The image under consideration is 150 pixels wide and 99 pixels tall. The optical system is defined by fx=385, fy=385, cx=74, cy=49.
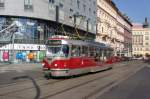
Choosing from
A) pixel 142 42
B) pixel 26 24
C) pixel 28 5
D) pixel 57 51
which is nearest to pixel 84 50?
pixel 57 51

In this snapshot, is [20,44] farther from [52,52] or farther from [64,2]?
[52,52]

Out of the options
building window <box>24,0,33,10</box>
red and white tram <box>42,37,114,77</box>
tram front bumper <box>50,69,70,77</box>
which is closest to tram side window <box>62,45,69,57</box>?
A: red and white tram <box>42,37,114,77</box>

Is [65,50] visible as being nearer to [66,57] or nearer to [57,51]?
[66,57]

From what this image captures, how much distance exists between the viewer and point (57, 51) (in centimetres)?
2555

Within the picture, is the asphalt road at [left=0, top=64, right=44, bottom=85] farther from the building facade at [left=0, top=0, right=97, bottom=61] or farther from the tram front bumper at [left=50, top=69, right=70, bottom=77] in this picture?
the building facade at [left=0, top=0, right=97, bottom=61]

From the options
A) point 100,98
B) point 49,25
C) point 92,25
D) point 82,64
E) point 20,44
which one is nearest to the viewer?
point 100,98

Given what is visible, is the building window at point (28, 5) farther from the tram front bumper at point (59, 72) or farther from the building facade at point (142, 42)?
the building facade at point (142, 42)

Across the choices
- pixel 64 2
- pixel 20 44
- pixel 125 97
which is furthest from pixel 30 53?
pixel 125 97

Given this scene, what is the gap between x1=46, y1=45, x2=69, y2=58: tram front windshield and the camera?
1003 inches

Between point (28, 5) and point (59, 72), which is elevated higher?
point (28, 5)

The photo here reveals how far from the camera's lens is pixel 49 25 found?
60.0 m

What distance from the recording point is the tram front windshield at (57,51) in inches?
1003

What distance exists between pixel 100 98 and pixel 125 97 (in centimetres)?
114

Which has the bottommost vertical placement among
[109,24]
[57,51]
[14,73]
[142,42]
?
[14,73]
